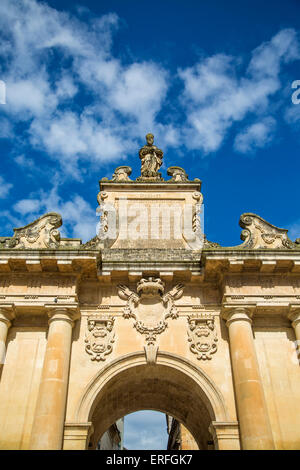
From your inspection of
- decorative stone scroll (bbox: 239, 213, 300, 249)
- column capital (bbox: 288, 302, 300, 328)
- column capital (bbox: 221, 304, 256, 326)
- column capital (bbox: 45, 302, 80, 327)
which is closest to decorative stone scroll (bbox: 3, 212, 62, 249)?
column capital (bbox: 45, 302, 80, 327)

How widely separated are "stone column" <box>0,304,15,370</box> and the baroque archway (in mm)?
2426

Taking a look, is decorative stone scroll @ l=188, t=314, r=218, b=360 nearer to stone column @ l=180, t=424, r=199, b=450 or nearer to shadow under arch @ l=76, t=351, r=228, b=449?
shadow under arch @ l=76, t=351, r=228, b=449

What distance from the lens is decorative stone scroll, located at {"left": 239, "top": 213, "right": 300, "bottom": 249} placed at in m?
12.5

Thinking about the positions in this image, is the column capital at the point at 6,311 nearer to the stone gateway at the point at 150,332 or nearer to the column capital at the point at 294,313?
the stone gateway at the point at 150,332

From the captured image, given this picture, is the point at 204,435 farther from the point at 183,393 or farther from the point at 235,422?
the point at 235,422

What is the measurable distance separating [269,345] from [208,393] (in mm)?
2158

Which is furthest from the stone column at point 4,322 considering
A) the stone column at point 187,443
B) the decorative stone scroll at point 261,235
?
the stone column at point 187,443

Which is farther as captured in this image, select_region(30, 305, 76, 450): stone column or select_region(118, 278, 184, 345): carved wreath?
select_region(118, 278, 184, 345): carved wreath

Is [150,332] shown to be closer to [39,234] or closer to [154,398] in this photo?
[154,398]

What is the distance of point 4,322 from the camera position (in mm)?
11312

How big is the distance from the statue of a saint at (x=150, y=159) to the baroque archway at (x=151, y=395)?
663 centimetres

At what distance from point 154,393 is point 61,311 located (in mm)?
4378

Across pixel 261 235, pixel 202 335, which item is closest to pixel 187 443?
pixel 202 335
